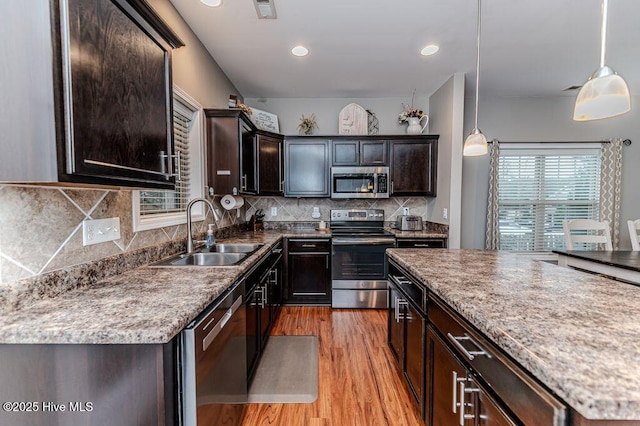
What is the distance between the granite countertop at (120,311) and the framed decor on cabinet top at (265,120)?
8.57 ft

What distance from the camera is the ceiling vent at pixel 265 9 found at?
1.95m

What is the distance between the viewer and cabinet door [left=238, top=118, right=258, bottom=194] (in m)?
2.70

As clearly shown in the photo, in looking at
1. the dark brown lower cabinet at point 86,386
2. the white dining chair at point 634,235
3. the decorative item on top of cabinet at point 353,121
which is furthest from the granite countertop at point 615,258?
the dark brown lower cabinet at point 86,386

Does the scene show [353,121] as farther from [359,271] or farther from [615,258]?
[615,258]

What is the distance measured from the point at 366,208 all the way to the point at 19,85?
357 cm

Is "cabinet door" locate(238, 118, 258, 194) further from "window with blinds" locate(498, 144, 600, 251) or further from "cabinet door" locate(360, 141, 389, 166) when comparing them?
"window with blinds" locate(498, 144, 600, 251)

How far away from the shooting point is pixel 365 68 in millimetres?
3025

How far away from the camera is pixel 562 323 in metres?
0.84

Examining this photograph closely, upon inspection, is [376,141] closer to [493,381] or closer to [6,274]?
[493,381]

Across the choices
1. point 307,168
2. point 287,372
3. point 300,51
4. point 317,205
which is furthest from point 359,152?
point 287,372

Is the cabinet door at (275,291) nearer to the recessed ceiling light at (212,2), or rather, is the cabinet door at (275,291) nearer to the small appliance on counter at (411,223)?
the small appliance on counter at (411,223)

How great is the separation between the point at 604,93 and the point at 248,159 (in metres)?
2.68

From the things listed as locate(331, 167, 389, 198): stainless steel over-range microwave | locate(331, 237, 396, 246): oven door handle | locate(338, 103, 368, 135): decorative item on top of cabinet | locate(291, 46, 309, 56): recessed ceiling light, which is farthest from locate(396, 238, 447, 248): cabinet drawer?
locate(291, 46, 309, 56): recessed ceiling light

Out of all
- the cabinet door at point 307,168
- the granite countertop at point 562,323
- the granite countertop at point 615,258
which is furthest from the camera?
the cabinet door at point 307,168
